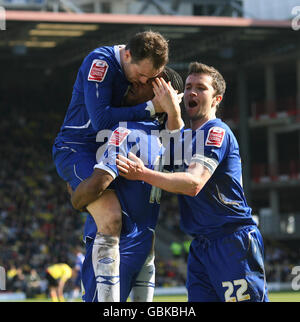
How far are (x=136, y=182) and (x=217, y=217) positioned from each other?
2.56ft

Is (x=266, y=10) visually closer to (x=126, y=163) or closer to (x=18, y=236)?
(x=18, y=236)

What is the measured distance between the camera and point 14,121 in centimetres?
3838

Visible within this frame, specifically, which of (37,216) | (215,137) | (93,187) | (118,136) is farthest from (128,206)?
(37,216)

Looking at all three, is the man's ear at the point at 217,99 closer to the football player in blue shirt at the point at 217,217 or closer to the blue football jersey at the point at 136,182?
the football player in blue shirt at the point at 217,217

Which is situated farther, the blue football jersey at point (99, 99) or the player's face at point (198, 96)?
the player's face at point (198, 96)

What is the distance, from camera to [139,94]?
17.7 ft

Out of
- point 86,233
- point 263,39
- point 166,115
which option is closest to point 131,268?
point 86,233

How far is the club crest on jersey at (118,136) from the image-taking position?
5.10m

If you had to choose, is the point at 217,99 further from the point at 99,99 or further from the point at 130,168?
the point at 130,168

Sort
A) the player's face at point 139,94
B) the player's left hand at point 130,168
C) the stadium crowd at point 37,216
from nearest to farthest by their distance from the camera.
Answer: the player's left hand at point 130,168 < the player's face at point 139,94 < the stadium crowd at point 37,216

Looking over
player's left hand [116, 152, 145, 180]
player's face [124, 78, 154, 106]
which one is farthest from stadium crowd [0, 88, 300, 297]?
player's left hand [116, 152, 145, 180]

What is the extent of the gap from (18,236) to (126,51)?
24221 mm

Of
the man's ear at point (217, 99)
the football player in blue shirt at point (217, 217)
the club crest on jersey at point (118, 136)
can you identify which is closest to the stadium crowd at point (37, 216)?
the football player in blue shirt at point (217, 217)

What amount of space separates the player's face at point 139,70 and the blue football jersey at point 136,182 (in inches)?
12.4
